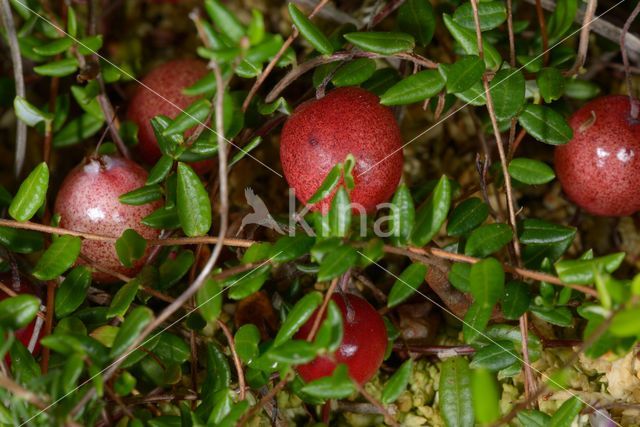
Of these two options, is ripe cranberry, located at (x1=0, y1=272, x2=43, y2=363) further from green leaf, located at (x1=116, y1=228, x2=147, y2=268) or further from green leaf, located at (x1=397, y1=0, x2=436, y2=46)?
green leaf, located at (x1=397, y1=0, x2=436, y2=46)

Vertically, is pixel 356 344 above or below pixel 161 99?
below

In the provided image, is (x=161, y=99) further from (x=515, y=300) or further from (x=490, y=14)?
(x=515, y=300)

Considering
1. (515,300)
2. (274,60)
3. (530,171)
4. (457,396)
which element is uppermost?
(274,60)

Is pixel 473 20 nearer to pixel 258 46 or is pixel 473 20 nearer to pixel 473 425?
pixel 258 46

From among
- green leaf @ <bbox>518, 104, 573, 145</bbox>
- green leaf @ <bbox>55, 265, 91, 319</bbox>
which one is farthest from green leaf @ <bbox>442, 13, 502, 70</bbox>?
green leaf @ <bbox>55, 265, 91, 319</bbox>

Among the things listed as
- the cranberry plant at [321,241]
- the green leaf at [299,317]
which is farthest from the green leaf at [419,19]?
the green leaf at [299,317]

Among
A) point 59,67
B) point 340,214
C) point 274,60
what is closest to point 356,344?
point 340,214
